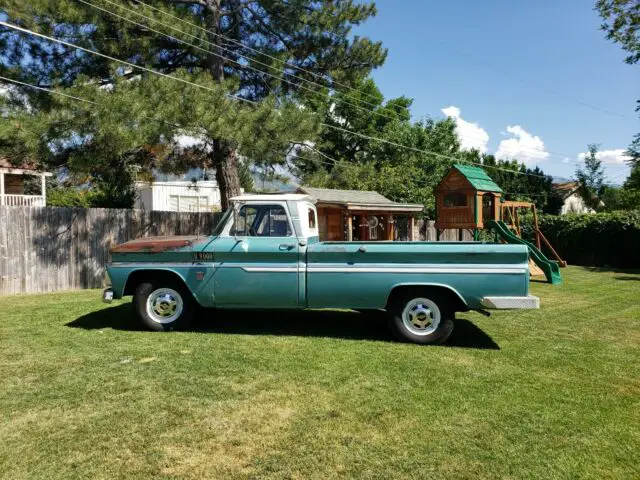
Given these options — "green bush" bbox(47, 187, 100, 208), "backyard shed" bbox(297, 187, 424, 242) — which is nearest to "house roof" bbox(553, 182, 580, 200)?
"backyard shed" bbox(297, 187, 424, 242)

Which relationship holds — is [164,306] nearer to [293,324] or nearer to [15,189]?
[293,324]

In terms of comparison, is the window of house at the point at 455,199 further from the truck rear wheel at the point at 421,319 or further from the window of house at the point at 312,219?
the truck rear wheel at the point at 421,319

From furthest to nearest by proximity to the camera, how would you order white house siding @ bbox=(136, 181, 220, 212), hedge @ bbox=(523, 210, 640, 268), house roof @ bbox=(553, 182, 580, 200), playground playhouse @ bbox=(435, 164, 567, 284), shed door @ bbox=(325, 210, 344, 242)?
house roof @ bbox=(553, 182, 580, 200) → white house siding @ bbox=(136, 181, 220, 212) → hedge @ bbox=(523, 210, 640, 268) → shed door @ bbox=(325, 210, 344, 242) → playground playhouse @ bbox=(435, 164, 567, 284)

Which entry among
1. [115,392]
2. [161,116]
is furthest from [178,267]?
[161,116]

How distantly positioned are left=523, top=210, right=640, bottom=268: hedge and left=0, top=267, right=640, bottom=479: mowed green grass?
14450mm

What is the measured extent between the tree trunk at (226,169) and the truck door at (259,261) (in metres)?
6.91

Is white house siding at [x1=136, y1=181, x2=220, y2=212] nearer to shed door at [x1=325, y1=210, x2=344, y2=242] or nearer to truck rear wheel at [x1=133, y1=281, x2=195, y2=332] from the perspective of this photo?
shed door at [x1=325, y1=210, x2=344, y2=242]

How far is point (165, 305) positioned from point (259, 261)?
62.0 inches

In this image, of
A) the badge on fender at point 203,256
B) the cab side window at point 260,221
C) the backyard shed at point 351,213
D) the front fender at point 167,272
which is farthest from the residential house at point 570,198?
the front fender at point 167,272

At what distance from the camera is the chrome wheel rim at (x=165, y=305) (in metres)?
6.90

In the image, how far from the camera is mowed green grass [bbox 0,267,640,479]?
321 cm

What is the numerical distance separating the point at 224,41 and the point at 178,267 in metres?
9.63

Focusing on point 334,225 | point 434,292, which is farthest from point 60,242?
point 434,292

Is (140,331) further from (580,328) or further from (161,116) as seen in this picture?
(580,328)
